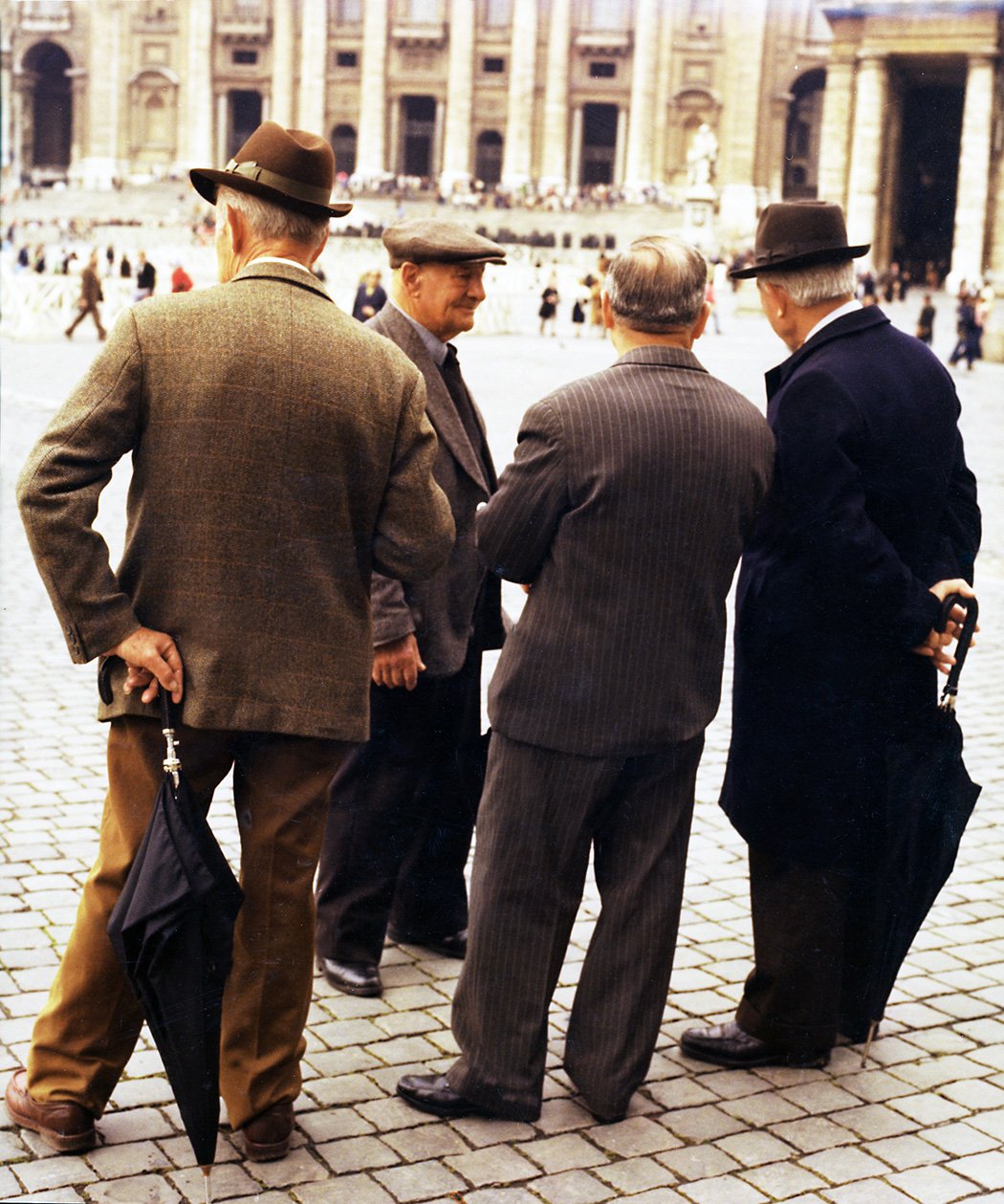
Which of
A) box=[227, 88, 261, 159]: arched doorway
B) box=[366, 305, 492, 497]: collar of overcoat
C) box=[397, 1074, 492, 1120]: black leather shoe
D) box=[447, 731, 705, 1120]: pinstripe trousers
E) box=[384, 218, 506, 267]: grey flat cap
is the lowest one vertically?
box=[397, 1074, 492, 1120]: black leather shoe

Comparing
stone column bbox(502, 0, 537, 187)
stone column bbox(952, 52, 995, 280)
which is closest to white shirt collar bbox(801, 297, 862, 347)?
stone column bbox(952, 52, 995, 280)

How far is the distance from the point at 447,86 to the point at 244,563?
7403cm

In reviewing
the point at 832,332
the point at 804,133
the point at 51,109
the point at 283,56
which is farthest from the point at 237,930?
the point at 51,109

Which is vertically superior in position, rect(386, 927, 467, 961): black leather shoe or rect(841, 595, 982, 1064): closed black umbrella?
rect(841, 595, 982, 1064): closed black umbrella

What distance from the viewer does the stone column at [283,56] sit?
7381cm

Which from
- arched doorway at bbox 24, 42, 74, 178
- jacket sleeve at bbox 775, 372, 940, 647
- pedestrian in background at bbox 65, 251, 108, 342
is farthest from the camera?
arched doorway at bbox 24, 42, 74, 178

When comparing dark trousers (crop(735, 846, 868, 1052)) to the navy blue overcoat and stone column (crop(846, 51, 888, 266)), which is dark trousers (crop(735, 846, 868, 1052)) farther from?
stone column (crop(846, 51, 888, 266))

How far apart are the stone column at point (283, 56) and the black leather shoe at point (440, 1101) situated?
73.4m

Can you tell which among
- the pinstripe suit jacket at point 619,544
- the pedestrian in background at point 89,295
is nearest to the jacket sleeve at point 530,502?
the pinstripe suit jacket at point 619,544

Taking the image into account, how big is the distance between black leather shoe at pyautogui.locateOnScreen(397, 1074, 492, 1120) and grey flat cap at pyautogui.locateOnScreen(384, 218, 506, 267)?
1860 mm

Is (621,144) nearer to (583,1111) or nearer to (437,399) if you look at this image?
(437,399)

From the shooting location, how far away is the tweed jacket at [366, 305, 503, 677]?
420 cm

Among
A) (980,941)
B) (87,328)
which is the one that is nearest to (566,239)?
(87,328)

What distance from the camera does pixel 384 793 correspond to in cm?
438
